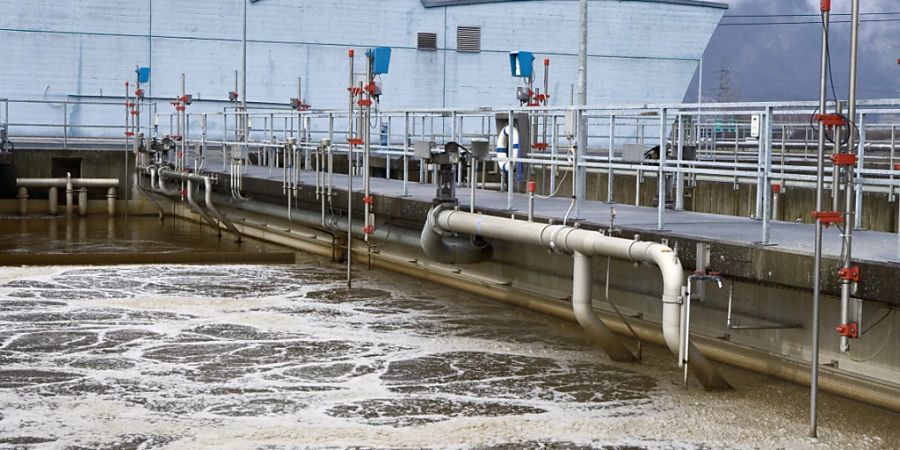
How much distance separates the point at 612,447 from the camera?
919 centimetres

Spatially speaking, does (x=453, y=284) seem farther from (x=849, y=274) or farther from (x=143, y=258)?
(x=849, y=274)

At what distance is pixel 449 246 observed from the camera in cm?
1515

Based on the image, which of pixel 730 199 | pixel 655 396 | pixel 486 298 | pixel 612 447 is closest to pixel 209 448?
pixel 612 447

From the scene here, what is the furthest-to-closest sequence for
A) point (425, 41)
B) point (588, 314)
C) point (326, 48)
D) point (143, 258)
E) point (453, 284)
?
point (425, 41)
point (326, 48)
point (143, 258)
point (453, 284)
point (588, 314)

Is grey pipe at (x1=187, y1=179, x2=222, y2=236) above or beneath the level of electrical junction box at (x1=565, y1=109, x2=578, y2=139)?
beneath

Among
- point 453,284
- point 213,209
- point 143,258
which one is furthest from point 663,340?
point 213,209

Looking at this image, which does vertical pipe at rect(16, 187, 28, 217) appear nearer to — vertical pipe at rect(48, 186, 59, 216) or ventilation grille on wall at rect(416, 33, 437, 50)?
vertical pipe at rect(48, 186, 59, 216)

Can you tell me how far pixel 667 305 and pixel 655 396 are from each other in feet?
2.74

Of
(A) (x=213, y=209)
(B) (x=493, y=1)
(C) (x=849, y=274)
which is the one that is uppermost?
(B) (x=493, y=1)

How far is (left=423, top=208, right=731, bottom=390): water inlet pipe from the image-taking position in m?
10.5

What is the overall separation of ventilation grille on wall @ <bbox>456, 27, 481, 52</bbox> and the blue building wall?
199mm

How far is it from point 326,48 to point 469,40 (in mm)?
4916

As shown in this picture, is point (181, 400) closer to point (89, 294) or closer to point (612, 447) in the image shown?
point (612, 447)

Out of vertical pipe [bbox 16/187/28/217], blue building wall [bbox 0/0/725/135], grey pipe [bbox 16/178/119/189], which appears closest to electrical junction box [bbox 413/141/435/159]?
grey pipe [bbox 16/178/119/189]
